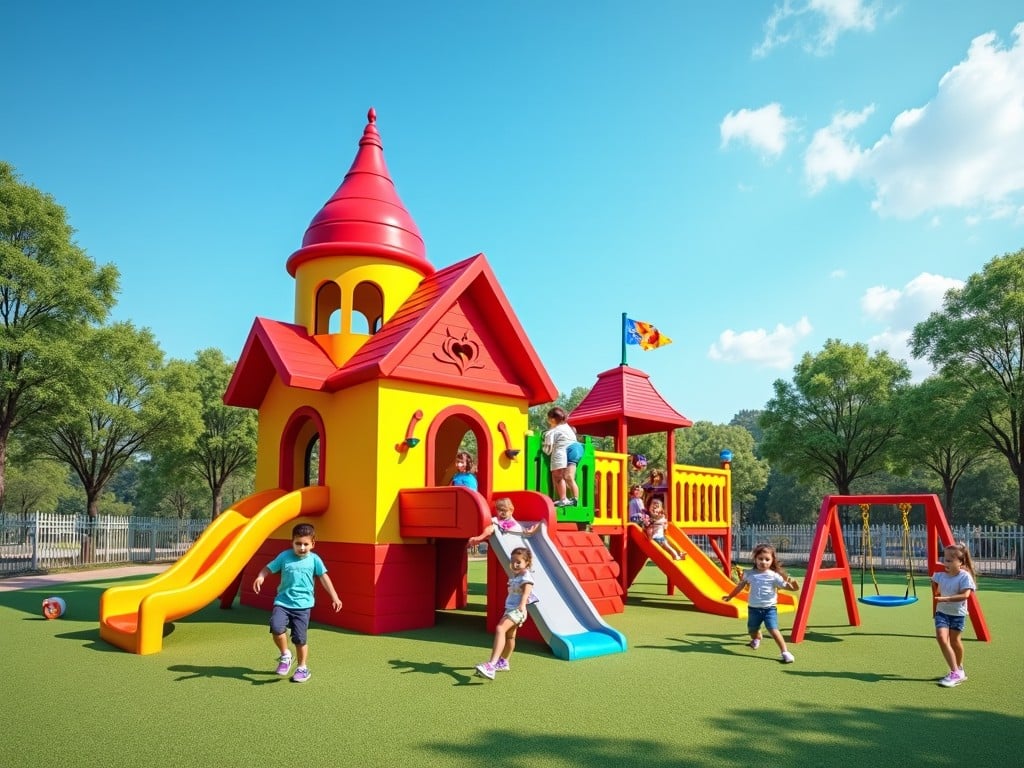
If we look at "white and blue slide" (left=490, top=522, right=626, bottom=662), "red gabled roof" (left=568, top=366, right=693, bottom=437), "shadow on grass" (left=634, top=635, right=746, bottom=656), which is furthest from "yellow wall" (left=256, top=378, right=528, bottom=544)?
"shadow on grass" (left=634, top=635, right=746, bottom=656)

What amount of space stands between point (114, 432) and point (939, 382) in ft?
105

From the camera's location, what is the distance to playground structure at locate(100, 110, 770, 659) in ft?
33.1

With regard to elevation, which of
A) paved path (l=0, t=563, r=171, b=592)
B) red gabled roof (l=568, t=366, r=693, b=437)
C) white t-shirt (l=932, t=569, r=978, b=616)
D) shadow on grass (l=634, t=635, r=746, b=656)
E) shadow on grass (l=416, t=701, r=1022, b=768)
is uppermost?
red gabled roof (l=568, t=366, r=693, b=437)

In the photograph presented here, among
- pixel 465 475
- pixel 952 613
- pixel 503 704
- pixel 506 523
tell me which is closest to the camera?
pixel 503 704

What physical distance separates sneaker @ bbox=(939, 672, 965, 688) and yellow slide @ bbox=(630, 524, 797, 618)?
5060mm

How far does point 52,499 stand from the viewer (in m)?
61.5

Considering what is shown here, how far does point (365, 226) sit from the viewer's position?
13727 mm

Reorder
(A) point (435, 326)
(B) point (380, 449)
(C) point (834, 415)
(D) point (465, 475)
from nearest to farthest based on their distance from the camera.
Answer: (B) point (380, 449) < (D) point (465, 475) < (A) point (435, 326) < (C) point (834, 415)

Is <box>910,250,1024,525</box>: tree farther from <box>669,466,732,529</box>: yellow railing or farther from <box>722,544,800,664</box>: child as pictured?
<box>722,544,800,664</box>: child

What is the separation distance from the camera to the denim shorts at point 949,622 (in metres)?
7.43

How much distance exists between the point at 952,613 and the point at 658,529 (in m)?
7.15

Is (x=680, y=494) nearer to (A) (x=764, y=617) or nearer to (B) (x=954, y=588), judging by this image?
(A) (x=764, y=617)

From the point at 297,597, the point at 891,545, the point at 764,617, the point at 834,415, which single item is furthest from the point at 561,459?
the point at 891,545

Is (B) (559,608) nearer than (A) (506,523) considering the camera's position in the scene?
Yes
